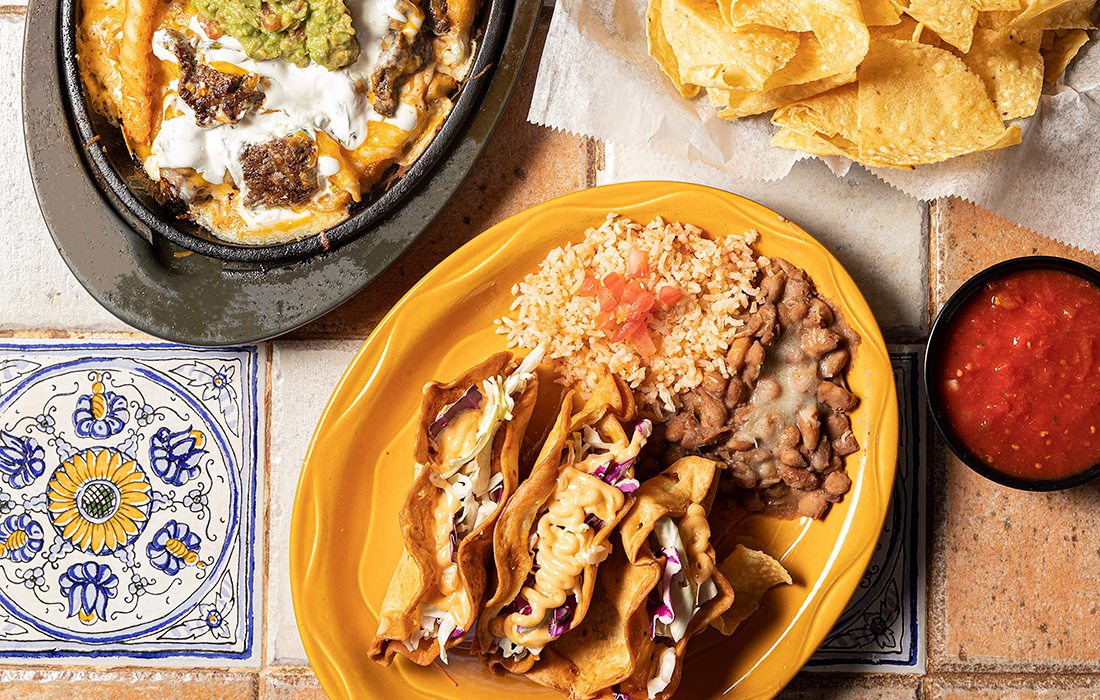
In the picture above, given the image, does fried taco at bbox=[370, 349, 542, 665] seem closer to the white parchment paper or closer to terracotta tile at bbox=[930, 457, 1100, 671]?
the white parchment paper

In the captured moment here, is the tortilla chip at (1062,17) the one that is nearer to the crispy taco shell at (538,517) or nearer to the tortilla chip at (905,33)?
the tortilla chip at (905,33)

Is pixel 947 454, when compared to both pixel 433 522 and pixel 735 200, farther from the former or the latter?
pixel 433 522

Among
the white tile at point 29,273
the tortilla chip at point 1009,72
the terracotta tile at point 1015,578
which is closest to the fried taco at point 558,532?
the terracotta tile at point 1015,578

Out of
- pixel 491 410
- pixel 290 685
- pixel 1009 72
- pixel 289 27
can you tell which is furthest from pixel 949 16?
pixel 290 685

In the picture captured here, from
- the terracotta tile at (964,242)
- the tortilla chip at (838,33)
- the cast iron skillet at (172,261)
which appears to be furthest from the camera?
the terracotta tile at (964,242)

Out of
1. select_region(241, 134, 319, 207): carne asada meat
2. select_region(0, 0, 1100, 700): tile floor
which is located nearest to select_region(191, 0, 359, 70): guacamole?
select_region(241, 134, 319, 207): carne asada meat
